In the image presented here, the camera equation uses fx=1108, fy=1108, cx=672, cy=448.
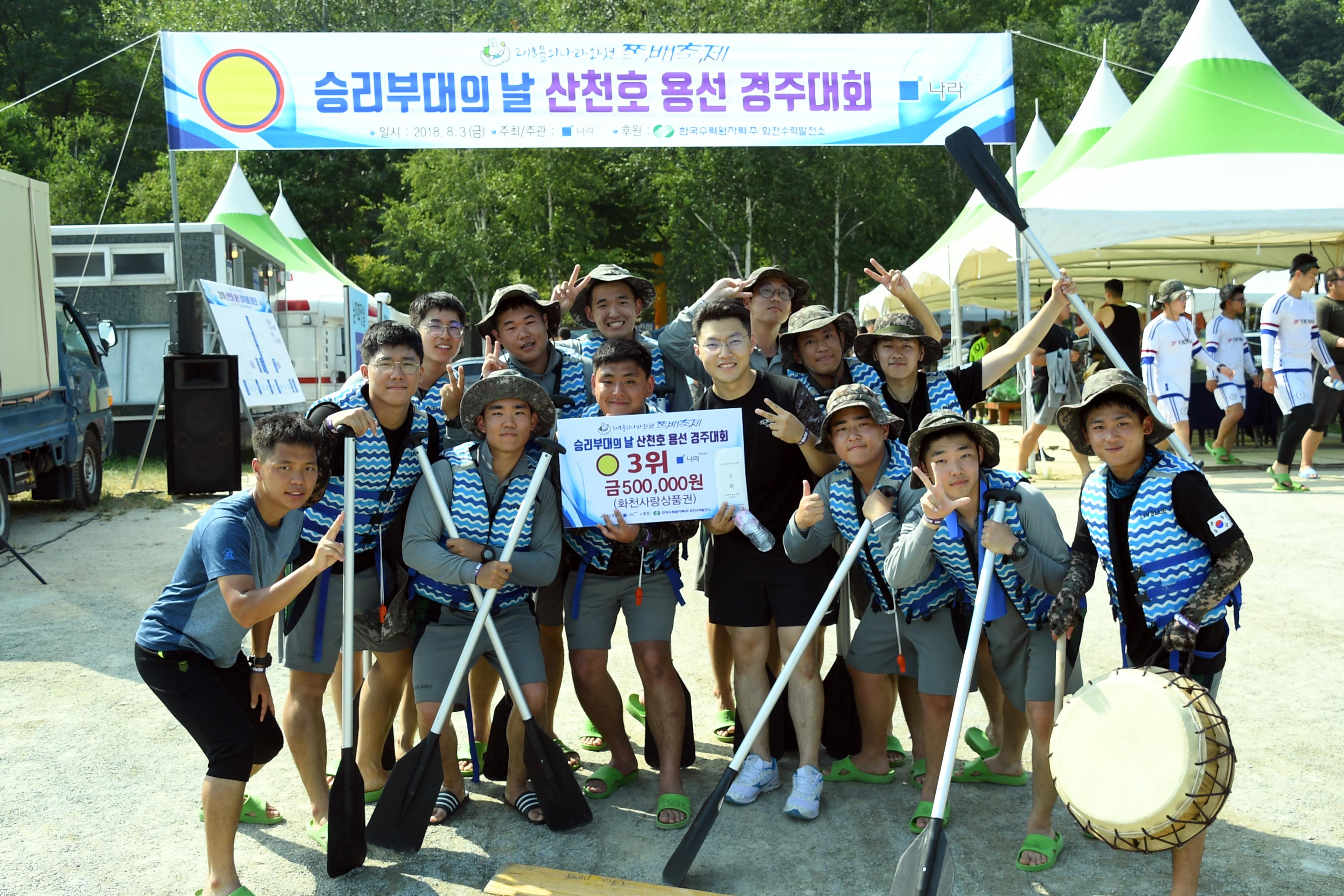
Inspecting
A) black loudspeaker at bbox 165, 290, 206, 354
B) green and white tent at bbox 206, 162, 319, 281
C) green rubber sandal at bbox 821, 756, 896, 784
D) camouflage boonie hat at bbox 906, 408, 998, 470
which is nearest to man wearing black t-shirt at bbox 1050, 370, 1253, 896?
camouflage boonie hat at bbox 906, 408, 998, 470

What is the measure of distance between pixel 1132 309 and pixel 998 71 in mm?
3337

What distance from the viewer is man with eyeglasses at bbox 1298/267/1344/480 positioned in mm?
10750

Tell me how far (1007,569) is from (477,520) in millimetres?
1964

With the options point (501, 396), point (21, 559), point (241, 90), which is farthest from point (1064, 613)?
point (241, 90)

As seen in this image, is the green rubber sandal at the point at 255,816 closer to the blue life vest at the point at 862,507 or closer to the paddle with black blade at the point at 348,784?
the paddle with black blade at the point at 348,784

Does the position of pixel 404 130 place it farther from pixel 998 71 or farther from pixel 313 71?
pixel 998 71

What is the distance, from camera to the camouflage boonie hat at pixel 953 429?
3.89 m

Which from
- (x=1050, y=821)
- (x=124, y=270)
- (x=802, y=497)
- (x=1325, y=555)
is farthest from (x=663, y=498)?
(x=124, y=270)

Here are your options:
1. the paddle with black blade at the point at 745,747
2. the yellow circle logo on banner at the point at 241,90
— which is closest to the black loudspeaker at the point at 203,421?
the yellow circle logo on banner at the point at 241,90

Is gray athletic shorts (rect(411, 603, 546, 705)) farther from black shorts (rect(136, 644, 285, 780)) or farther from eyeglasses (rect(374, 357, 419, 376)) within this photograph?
eyeglasses (rect(374, 357, 419, 376))

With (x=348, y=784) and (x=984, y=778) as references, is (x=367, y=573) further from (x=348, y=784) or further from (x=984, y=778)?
(x=984, y=778)

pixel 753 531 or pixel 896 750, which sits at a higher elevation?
pixel 753 531

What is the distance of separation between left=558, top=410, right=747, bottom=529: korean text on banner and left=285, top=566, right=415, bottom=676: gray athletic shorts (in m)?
0.84

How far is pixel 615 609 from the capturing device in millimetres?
4590
